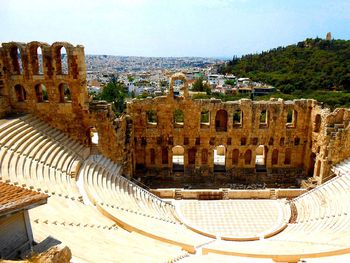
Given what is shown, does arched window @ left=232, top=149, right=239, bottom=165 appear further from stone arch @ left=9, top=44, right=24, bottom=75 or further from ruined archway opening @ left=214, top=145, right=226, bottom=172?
stone arch @ left=9, top=44, right=24, bottom=75

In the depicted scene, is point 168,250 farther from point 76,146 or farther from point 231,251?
point 76,146

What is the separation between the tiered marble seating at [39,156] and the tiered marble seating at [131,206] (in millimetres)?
1237

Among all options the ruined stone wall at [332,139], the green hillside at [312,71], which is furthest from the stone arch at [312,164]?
the green hillside at [312,71]

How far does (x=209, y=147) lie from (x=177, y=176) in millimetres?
4086

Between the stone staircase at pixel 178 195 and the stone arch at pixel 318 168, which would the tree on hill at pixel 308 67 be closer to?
the stone arch at pixel 318 168

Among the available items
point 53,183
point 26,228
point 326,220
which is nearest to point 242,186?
point 326,220

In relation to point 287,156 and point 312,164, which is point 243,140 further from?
point 312,164

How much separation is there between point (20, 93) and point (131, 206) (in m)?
13.4

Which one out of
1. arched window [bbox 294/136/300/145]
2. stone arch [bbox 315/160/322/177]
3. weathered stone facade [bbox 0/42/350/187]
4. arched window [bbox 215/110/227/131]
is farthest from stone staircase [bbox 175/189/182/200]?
arched window [bbox 294/136/300/145]

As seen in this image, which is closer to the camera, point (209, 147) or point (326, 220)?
point (326, 220)

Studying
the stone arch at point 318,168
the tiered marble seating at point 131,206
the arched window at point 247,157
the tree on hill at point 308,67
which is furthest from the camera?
the tree on hill at point 308,67

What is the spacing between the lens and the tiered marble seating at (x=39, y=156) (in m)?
17.1

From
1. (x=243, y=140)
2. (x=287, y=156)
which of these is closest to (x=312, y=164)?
(x=287, y=156)

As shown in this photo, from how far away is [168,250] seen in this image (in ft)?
48.1
